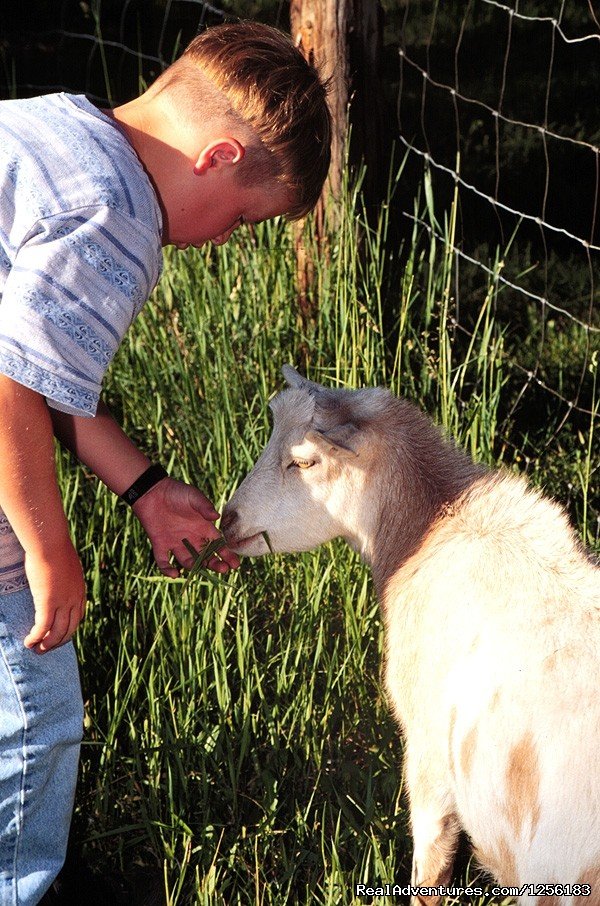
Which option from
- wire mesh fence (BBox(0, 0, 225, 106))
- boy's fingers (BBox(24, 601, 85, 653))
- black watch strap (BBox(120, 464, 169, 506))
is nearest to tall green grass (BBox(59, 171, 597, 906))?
black watch strap (BBox(120, 464, 169, 506))

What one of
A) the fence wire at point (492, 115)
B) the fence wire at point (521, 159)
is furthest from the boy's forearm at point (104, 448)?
the fence wire at point (492, 115)

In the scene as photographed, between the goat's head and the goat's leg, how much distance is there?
61cm

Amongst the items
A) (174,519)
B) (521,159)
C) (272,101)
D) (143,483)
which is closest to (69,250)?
(272,101)

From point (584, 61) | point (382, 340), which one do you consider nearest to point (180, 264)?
point (382, 340)

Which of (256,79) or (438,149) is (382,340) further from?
(438,149)

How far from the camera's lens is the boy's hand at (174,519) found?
2.42m

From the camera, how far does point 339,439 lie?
2.53 metres

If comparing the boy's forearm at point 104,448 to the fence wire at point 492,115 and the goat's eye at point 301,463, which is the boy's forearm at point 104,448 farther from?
the fence wire at point 492,115

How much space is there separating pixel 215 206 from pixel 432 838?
1.41m

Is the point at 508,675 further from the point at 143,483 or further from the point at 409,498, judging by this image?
the point at 143,483

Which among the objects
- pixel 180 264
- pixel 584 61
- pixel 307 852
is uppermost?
pixel 584 61

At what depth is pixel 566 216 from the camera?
5.91 metres

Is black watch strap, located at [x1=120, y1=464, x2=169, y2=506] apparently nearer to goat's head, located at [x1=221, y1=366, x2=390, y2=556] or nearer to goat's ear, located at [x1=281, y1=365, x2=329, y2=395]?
goat's head, located at [x1=221, y1=366, x2=390, y2=556]

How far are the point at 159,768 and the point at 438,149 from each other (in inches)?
172
